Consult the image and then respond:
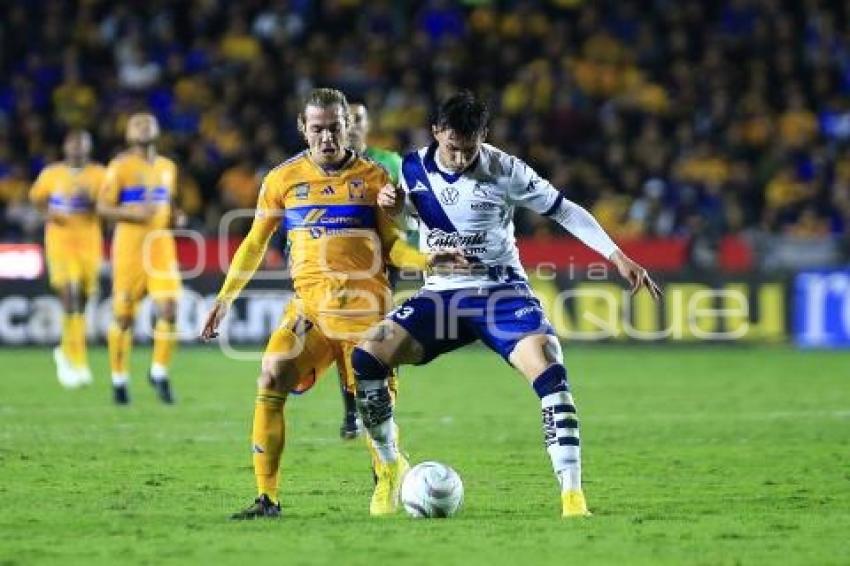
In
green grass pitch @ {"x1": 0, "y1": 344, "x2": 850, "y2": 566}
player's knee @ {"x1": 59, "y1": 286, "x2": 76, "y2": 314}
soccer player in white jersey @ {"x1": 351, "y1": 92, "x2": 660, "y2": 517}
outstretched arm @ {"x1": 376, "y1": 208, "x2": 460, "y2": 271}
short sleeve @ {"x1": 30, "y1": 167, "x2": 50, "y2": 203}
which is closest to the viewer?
green grass pitch @ {"x1": 0, "y1": 344, "x2": 850, "y2": 566}

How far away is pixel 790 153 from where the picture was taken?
79.7ft

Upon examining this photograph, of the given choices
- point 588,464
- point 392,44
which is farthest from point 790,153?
point 588,464

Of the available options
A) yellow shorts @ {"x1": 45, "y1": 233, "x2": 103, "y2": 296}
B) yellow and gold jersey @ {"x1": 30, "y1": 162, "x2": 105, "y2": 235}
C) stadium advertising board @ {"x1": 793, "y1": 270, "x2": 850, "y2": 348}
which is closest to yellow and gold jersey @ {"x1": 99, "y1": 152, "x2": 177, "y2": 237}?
yellow shorts @ {"x1": 45, "y1": 233, "x2": 103, "y2": 296}

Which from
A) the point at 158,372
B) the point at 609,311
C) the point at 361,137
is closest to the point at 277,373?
the point at 361,137

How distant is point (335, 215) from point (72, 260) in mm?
9636

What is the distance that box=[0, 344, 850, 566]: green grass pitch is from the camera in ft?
24.4

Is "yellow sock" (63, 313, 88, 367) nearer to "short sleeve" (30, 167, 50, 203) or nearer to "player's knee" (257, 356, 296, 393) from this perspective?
"short sleeve" (30, 167, 50, 203)

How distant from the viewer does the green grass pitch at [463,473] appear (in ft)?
24.4

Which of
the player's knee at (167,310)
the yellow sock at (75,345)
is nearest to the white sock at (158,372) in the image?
the player's knee at (167,310)

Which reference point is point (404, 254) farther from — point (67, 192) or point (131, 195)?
point (67, 192)

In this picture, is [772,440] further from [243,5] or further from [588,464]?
[243,5]

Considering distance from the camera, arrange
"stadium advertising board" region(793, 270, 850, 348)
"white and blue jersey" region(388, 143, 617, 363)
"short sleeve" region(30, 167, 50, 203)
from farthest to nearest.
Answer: "stadium advertising board" region(793, 270, 850, 348) → "short sleeve" region(30, 167, 50, 203) → "white and blue jersey" region(388, 143, 617, 363)

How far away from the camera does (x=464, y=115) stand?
27.3 feet

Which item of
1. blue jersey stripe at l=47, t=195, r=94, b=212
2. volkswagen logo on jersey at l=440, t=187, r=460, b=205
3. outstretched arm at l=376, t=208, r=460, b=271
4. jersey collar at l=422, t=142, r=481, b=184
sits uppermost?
blue jersey stripe at l=47, t=195, r=94, b=212
